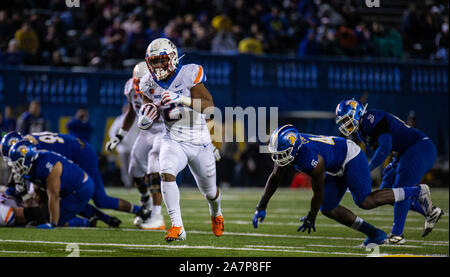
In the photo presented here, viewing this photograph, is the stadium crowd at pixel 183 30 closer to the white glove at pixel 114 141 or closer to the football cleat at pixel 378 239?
the white glove at pixel 114 141

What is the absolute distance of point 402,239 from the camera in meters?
7.11

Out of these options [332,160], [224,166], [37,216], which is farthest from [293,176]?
[332,160]

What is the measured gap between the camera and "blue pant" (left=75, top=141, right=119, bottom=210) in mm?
8320

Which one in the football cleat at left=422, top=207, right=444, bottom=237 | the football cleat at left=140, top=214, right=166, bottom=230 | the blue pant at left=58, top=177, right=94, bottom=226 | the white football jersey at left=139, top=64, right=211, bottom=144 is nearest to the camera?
the white football jersey at left=139, top=64, right=211, bottom=144

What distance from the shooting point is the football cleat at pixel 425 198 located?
6867 mm

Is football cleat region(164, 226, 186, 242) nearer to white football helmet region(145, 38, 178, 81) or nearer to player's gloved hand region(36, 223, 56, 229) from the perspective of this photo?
white football helmet region(145, 38, 178, 81)

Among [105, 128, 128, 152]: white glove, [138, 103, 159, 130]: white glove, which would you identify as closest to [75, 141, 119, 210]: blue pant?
[105, 128, 128, 152]: white glove

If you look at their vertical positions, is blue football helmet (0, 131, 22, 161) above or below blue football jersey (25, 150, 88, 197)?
above

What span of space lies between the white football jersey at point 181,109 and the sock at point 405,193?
1624 mm

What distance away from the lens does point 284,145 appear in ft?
20.1

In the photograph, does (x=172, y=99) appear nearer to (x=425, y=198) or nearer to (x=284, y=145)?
(x=284, y=145)

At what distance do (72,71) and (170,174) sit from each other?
8448 mm

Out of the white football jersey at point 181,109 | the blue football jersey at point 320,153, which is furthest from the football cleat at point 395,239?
the white football jersey at point 181,109

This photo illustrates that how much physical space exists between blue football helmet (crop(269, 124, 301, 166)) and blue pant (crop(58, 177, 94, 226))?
8.34ft
